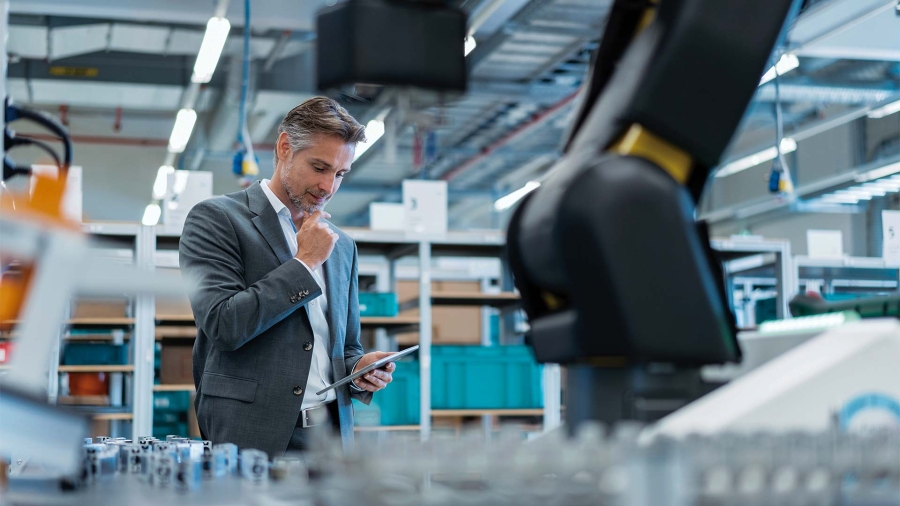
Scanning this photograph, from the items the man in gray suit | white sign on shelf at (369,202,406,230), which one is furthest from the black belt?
white sign on shelf at (369,202,406,230)

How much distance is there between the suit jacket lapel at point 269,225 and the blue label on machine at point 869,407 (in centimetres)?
144

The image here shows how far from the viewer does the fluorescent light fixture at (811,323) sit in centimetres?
93

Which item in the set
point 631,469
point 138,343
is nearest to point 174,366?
point 138,343

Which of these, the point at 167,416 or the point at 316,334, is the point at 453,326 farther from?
the point at 316,334

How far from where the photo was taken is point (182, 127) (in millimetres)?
8727

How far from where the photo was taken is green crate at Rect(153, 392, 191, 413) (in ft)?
17.3

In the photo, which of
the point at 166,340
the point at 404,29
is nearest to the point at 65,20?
the point at 166,340

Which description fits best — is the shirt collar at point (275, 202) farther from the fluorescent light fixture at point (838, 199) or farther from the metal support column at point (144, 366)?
the fluorescent light fixture at point (838, 199)

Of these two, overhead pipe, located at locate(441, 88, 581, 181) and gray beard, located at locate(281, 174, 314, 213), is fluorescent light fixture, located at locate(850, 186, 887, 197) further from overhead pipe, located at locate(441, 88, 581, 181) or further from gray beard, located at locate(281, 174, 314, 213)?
gray beard, located at locate(281, 174, 314, 213)

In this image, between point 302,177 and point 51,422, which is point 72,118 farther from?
point 51,422

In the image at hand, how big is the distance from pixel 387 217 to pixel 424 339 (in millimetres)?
942

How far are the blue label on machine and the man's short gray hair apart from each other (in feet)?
4.97

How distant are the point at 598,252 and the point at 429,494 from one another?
268 millimetres

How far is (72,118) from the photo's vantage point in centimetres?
1098
